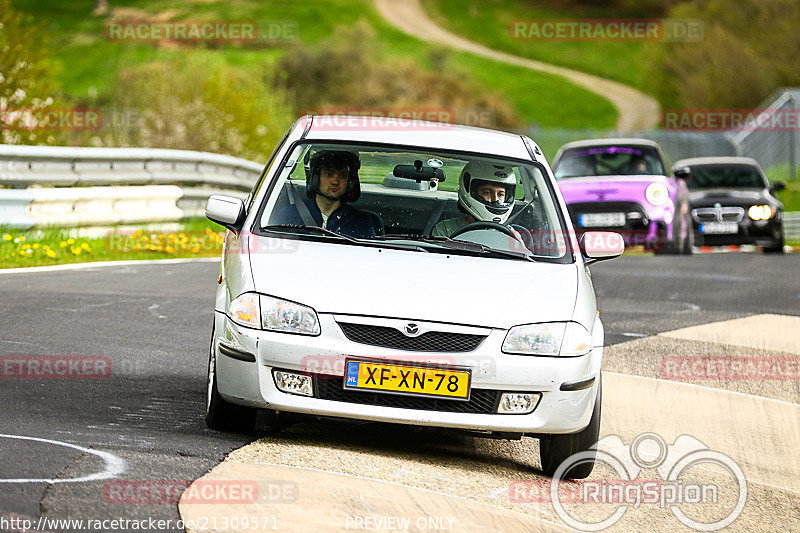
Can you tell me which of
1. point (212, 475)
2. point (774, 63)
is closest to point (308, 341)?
point (212, 475)

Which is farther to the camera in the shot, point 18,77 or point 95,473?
point 18,77

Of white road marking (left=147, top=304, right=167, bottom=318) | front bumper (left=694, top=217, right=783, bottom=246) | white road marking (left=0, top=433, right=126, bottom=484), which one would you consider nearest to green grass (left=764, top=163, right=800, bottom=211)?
front bumper (left=694, top=217, right=783, bottom=246)

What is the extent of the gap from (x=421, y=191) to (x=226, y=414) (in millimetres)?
2276

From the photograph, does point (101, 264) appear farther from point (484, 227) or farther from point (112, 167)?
point (484, 227)

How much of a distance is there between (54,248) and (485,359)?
9.09 m

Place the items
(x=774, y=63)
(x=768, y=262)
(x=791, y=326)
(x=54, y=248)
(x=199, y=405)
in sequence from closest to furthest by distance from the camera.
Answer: (x=199, y=405)
(x=791, y=326)
(x=54, y=248)
(x=768, y=262)
(x=774, y=63)

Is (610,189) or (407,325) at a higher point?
(407,325)

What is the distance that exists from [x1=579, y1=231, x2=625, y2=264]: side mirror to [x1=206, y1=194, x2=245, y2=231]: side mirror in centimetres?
184

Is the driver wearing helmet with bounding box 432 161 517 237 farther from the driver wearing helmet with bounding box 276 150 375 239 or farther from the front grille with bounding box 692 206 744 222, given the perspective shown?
the front grille with bounding box 692 206 744 222

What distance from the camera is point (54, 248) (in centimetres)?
1412

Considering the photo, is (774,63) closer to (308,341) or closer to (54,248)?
(54,248)

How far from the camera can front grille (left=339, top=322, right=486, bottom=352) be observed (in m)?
6.00

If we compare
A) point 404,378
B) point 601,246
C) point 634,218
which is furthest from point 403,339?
point 634,218

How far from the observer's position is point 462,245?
685cm
